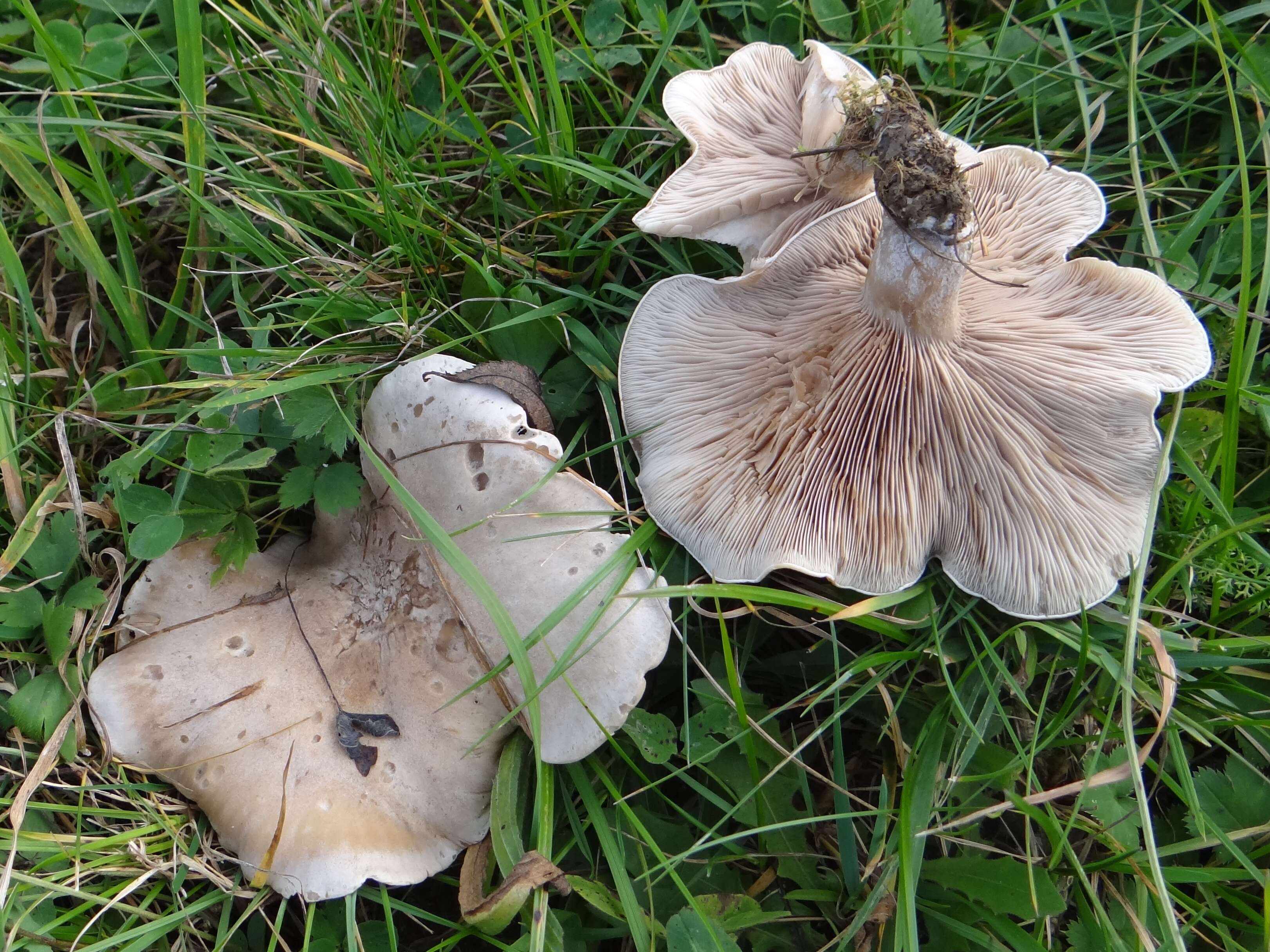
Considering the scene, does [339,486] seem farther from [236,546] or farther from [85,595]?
[85,595]

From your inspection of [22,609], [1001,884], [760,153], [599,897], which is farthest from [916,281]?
[22,609]

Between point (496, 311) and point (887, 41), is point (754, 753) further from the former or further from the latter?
point (887, 41)

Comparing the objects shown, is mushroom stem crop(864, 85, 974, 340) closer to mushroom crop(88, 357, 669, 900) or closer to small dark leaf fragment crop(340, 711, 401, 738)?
mushroom crop(88, 357, 669, 900)

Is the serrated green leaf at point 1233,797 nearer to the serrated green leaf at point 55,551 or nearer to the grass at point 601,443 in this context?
the grass at point 601,443

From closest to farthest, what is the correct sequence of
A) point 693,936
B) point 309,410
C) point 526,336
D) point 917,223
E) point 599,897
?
point 917,223 < point 693,936 < point 599,897 < point 309,410 < point 526,336

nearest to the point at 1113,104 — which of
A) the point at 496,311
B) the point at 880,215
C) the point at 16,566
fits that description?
the point at 880,215
